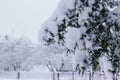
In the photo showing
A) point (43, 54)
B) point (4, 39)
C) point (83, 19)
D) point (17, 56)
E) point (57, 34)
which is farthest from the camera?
point (4, 39)

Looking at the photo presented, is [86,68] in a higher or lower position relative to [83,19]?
lower

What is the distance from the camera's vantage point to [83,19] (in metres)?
5.72

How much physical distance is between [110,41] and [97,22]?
465 millimetres

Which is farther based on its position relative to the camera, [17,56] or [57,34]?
[17,56]

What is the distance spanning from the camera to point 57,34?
6.16 m


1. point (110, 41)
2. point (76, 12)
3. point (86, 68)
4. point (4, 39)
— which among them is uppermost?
point (4, 39)

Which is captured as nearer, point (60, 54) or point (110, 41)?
point (110, 41)

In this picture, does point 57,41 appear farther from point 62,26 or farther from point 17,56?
point 17,56

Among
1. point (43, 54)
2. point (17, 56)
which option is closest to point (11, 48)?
point (17, 56)

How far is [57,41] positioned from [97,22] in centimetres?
90

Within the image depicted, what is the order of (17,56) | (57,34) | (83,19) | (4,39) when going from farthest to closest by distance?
(4,39) < (17,56) < (57,34) < (83,19)

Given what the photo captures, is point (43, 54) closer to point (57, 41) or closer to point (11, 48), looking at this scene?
point (11, 48)

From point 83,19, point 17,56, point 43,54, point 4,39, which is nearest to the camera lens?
point 83,19

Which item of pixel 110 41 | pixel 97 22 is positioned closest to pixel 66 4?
pixel 97 22
